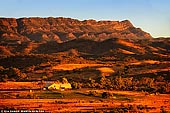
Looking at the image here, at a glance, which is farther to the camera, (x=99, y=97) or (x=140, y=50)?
(x=140, y=50)

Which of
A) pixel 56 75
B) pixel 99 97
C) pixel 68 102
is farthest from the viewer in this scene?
pixel 56 75

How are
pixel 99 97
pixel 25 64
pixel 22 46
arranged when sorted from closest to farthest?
pixel 99 97, pixel 25 64, pixel 22 46

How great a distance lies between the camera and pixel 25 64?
11344cm

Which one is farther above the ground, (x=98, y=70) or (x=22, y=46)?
(x=22, y=46)

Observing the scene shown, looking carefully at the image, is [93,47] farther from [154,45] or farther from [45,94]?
[45,94]

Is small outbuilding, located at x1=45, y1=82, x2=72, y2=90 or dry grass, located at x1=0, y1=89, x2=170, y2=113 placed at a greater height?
small outbuilding, located at x1=45, y1=82, x2=72, y2=90

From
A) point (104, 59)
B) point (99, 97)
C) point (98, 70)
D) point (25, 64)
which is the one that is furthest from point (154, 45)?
point (99, 97)

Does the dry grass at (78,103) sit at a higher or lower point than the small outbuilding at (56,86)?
lower

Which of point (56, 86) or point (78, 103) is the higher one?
point (56, 86)

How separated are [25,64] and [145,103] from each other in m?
68.1

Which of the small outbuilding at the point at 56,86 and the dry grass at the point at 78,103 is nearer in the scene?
the dry grass at the point at 78,103

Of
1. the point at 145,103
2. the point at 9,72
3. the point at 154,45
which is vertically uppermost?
the point at 154,45

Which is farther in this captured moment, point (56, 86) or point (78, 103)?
point (56, 86)

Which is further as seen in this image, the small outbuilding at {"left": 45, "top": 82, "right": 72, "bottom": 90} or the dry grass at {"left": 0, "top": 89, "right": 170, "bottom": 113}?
the small outbuilding at {"left": 45, "top": 82, "right": 72, "bottom": 90}
